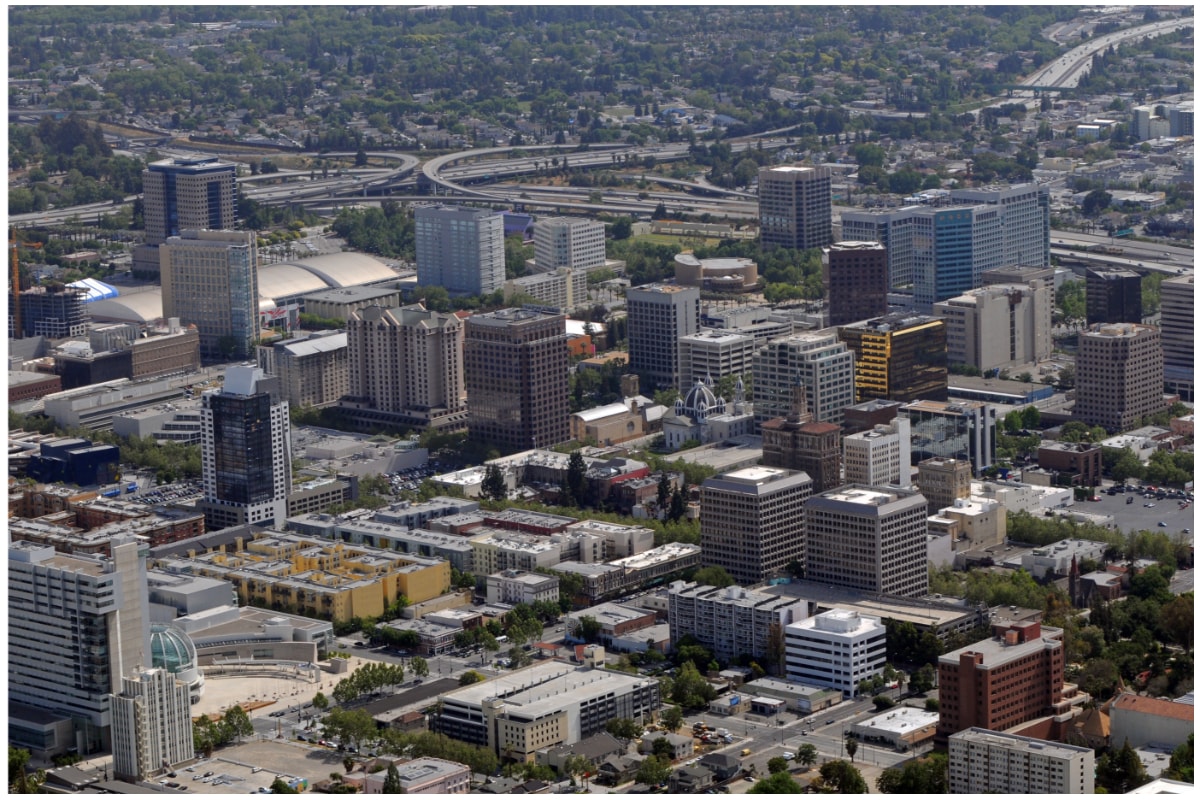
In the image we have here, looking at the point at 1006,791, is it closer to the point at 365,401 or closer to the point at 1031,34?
the point at 365,401

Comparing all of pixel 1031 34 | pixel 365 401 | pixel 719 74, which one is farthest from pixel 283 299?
pixel 1031 34

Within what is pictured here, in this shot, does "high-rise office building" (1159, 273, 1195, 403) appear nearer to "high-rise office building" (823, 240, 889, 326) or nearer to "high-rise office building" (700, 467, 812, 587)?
"high-rise office building" (823, 240, 889, 326)

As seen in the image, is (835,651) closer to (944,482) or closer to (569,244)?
(944,482)

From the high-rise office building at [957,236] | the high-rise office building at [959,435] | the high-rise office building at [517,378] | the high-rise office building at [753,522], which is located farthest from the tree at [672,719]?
the high-rise office building at [957,236]

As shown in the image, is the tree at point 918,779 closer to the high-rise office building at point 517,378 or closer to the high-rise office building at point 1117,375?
the high-rise office building at point 517,378

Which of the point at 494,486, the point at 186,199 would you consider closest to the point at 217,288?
the point at 186,199

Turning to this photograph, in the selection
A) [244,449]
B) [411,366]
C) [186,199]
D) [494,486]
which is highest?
[186,199]
